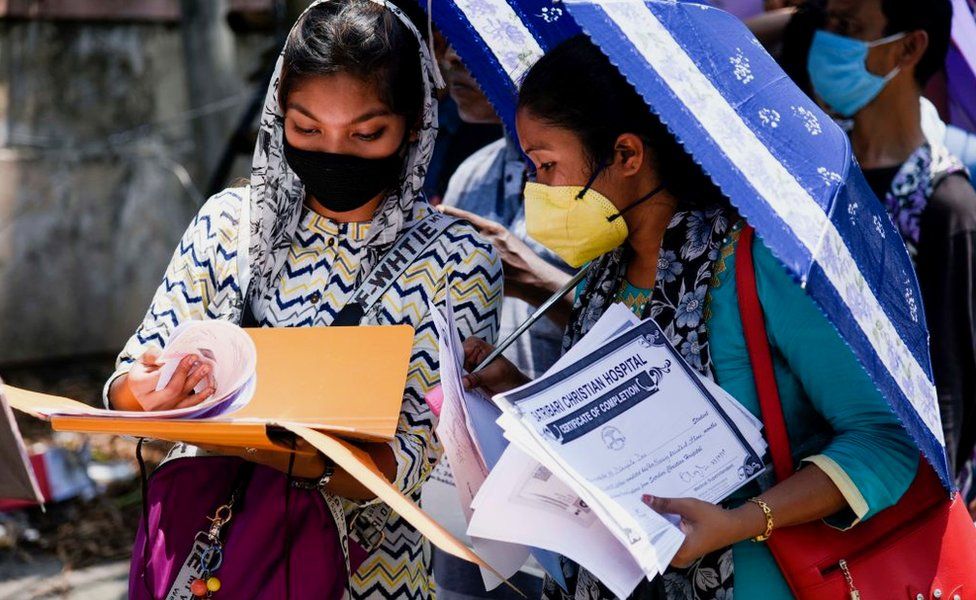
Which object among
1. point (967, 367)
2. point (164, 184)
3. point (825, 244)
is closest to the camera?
point (825, 244)

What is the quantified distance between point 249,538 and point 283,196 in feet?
2.31

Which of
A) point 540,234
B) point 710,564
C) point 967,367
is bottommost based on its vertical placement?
point 967,367

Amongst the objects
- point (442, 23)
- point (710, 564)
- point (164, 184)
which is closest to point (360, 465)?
point (710, 564)

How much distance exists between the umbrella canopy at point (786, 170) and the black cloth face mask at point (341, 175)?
654mm

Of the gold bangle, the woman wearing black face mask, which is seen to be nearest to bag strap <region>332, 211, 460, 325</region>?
the woman wearing black face mask

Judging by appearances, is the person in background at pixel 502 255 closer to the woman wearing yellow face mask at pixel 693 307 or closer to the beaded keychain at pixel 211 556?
the woman wearing yellow face mask at pixel 693 307

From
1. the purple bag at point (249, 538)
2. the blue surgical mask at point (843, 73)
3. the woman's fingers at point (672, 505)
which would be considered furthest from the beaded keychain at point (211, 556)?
the blue surgical mask at point (843, 73)

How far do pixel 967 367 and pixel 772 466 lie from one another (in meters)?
1.28

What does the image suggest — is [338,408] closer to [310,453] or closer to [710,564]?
[310,453]

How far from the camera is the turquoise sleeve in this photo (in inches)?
74.6

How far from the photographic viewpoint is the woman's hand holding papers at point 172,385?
1.97 m

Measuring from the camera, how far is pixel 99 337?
22.9 ft

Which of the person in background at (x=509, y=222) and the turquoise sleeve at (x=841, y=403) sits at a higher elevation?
the turquoise sleeve at (x=841, y=403)

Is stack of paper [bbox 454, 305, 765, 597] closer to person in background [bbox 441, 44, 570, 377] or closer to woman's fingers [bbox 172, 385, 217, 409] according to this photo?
woman's fingers [bbox 172, 385, 217, 409]
